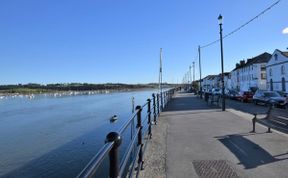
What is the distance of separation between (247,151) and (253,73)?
64007mm

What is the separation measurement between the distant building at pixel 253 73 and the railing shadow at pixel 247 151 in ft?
164

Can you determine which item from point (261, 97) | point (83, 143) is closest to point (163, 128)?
point (83, 143)

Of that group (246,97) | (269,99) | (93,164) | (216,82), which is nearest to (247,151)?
(93,164)

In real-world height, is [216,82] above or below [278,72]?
below

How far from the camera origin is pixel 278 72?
47.2m

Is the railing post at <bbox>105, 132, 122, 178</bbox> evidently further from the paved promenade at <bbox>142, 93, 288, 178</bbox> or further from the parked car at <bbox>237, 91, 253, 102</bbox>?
the parked car at <bbox>237, 91, 253, 102</bbox>

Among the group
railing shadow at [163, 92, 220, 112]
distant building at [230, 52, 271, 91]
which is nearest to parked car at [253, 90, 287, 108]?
railing shadow at [163, 92, 220, 112]

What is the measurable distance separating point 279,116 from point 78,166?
9581mm

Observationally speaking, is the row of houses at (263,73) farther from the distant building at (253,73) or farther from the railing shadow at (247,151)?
the railing shadow at (247,151)

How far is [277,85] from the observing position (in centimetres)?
4784

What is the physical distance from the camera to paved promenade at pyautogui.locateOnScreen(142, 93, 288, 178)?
16.7 feet

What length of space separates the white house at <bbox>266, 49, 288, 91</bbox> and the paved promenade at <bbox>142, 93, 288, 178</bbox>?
4000cm

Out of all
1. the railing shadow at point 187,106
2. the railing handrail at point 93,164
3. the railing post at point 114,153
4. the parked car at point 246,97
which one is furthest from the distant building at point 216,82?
the railing handrail at point 93,164

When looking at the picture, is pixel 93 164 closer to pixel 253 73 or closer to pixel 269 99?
pixel 269 99
